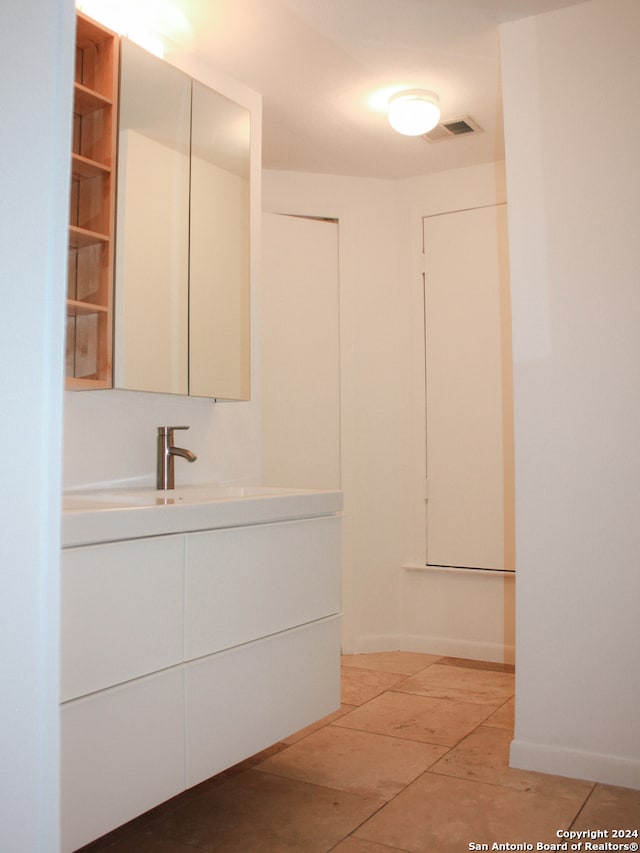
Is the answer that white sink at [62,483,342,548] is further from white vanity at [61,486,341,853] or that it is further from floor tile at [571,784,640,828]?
floor tile at [571,784,640,828]

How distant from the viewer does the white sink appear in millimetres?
1479

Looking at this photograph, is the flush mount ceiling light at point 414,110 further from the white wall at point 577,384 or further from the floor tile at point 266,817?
the floor tile at point 266,817

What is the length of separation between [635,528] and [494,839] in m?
0.90

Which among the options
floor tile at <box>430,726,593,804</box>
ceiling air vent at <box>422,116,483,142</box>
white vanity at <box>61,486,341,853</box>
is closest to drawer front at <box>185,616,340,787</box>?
white vanity at <box>61,486,341,853</box>

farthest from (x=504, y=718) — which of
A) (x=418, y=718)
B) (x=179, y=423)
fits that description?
(x=179, y=423)

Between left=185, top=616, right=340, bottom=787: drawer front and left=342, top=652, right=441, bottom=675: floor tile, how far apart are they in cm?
123

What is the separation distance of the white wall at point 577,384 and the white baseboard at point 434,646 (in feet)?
4.04

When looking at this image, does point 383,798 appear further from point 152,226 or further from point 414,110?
point 414,110

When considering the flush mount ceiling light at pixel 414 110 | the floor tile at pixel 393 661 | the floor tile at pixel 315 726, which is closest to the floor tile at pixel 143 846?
the floor tile at pixel 315 726

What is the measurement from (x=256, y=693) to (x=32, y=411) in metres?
1.32

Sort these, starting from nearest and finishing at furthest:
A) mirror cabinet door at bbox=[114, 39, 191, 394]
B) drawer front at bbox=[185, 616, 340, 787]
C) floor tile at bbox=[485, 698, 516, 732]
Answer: drawer front at bbox=[185, 616, 340, 787] < mirror cabinet door at bbox=[114, 39, 191, 394] < floor tile at bbox=[485, 698, 516, 732]

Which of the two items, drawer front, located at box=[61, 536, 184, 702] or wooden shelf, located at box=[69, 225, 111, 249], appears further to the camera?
wooden shelf, located at box=[69, 225, 111, 249]

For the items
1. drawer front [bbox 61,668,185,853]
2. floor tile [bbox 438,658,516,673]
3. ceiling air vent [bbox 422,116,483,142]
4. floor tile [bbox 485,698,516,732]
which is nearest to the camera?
drawer front [bbox 61,668,185,853]

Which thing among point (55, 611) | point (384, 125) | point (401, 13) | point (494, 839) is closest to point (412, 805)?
point (494, 839)
